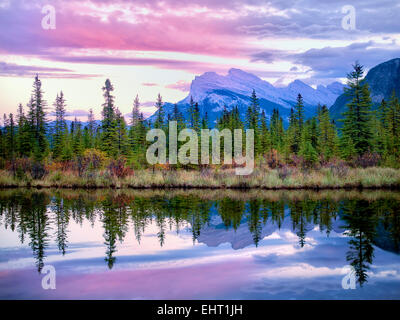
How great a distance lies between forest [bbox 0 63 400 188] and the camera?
30234 millimetres

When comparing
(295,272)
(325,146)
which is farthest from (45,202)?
(325,146)

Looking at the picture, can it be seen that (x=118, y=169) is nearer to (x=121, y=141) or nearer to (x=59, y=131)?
(x=121, y=141)

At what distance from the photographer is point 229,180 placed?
98.1ft

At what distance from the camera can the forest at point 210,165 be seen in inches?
1190

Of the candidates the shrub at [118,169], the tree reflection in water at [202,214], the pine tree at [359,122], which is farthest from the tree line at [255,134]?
the tree reflection in water at [202,214]

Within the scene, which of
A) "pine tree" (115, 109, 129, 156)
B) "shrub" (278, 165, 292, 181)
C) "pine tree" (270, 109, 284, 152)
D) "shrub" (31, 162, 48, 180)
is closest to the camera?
"shrub" (278, 165, 292, 181)

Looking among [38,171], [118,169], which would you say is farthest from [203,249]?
[38,171]

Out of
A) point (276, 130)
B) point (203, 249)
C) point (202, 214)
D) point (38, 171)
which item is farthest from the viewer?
point (276, 130)

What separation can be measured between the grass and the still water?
6.90m

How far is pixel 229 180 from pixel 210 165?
12.6 meters

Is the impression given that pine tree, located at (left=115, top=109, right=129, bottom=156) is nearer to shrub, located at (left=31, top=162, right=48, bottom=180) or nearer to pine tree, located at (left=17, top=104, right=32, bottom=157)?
shrub, located at (left=31, top=162, right=48, bottom=180)

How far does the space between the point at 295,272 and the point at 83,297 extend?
5.25m

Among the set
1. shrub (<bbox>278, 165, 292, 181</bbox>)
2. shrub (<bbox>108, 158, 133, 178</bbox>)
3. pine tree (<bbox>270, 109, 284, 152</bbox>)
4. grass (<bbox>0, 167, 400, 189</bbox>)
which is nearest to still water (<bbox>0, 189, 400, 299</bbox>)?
grass (<bbox>0, 167, 400, 189</bbox>)

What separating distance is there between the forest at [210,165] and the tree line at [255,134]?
0.11 m
